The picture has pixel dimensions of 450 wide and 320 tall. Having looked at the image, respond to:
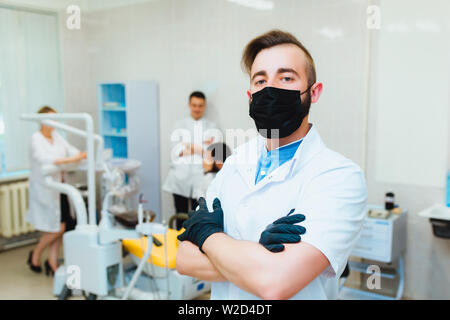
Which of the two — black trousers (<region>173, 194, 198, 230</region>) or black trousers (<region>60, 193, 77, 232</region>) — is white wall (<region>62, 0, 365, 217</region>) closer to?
black trousers (<region>173, 194, 198, 230</region>)

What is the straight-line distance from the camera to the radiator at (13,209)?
11.2 ft

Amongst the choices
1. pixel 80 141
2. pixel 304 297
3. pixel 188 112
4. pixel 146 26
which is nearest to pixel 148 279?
pixel 80 141

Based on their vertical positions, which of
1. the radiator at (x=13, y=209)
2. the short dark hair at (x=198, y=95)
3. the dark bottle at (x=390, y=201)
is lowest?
the radiator at (x=13, y=209)

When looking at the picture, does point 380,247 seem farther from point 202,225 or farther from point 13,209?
point 13,209

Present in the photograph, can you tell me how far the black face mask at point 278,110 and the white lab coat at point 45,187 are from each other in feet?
6.63

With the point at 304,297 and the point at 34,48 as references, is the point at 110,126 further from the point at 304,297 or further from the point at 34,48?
the point at 304,297

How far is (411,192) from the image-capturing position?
2568mm

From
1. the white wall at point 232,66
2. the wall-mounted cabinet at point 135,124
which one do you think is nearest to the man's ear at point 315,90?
the white wall at point 232,66

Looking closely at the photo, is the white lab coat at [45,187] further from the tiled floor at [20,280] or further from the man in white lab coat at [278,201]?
the man in white lab coat at [278,201]

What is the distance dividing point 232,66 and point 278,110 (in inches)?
48.8

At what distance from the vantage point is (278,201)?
857mm

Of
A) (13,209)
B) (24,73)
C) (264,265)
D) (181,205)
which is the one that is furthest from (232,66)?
(13,209)

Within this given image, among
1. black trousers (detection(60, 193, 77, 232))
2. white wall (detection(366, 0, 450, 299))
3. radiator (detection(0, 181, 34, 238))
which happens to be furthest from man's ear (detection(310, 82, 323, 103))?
radiator (detection(0, 181, 34, 238))

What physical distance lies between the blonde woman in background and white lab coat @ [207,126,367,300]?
1806 mm
